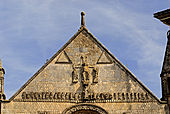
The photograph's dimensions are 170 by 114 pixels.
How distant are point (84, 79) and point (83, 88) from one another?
409 millimetres

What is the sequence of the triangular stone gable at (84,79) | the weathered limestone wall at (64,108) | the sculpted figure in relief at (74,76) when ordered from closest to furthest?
the weathered limestone wall at (64,108) < the triangular stone gable at (84,79) < the sculpted figure in relief at (74,76)

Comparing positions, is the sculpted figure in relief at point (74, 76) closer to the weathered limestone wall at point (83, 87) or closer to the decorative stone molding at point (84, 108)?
the weathered limestone wall at point (83, 87)

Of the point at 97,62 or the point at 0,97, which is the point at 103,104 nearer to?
the point at 97,62

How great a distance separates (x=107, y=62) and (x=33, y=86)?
11.2 feet

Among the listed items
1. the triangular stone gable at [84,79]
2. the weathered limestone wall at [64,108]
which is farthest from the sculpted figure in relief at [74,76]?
the weathered limestone wall at [64,108]

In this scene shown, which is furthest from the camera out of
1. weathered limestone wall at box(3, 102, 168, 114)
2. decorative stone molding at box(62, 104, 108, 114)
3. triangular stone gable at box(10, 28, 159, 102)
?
triangular stone gable at box(10, 28, 159, 102)

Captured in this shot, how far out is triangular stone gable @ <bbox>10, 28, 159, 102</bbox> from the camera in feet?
65.1

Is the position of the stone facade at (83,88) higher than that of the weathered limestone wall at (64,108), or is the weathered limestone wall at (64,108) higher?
the stone facade at (83,88)

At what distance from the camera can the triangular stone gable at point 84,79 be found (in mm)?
19828

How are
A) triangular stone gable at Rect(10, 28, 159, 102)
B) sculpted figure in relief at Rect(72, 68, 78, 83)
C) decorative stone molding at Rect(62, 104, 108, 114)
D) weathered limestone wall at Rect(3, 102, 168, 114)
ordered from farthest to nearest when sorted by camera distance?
sculpted figure in relief at Rect(72, 68, 78, 83) → triangular stone gable at Rect(10, 28, 159, 102) → decorative stone molding at Rect(62, 104, 108, 114) → weathered limestone wall at Rect(3, 102, 168, 114)

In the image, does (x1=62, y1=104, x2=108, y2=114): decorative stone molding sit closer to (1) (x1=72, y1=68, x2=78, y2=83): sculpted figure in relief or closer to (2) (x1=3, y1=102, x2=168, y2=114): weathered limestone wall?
(2) (x1=3, y1=102, x2=168, y2=114): weathered limestone wall

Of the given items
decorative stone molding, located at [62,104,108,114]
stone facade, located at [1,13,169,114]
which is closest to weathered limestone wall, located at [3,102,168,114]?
stone facade, located at [1,13,169,114]

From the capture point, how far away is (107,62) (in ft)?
67.3

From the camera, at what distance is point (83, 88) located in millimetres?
20000
